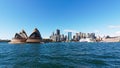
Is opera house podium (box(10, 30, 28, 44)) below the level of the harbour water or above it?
above

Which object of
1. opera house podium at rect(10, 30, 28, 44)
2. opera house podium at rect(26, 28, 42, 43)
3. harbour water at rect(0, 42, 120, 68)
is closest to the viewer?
harbour water at rect(0, 42, 120, 68)

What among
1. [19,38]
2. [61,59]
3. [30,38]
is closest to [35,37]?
[30,38]

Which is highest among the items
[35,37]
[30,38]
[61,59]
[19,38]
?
[35,37]

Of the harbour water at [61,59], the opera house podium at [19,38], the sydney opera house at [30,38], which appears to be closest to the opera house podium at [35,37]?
the sydney opera house at [30,38]

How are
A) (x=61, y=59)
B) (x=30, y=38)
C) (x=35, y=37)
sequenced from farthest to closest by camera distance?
(x=35, y=37) < (x=30, y=38) < (x=61, y=59)

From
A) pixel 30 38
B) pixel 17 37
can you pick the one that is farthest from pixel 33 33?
pixel 17 37

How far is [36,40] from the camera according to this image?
181 meters

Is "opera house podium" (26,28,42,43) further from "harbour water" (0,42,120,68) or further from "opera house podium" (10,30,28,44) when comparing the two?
"harbour water" (0,42,120,68)

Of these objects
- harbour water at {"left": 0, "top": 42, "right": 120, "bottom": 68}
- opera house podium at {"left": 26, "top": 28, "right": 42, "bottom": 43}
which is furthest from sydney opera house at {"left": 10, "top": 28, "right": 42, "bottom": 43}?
harbour water at {"left": 0, "top": 42, "right": 120, "bottom": 68}

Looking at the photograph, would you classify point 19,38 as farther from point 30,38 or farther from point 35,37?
point 35,37

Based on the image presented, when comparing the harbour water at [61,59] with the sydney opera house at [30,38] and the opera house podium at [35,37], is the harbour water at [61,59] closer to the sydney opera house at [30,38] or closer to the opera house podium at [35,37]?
the opera house podium at [35,37]

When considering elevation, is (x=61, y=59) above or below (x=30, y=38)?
below

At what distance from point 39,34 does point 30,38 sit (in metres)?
12.9

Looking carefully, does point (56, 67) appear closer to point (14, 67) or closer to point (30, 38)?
point (14, 67)
